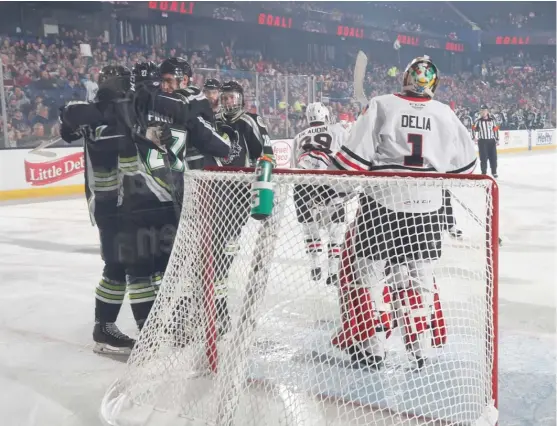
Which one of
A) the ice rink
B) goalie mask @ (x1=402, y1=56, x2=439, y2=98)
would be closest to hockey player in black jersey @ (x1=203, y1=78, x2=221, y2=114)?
the ice rink

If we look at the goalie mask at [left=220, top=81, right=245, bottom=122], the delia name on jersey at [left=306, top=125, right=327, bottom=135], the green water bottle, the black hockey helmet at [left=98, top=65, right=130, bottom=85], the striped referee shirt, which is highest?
the black hockey helmet at [left=98, top=65, right=130, bottom=85]

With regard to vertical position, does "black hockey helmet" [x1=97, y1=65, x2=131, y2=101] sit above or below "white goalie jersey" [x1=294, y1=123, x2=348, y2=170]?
above

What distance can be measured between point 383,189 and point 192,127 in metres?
0.75

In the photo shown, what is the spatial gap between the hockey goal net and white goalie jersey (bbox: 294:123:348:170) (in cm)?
136

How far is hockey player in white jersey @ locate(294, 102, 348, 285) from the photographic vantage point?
1.81 meters

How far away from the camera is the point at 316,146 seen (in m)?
3.36

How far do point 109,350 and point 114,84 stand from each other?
3.17 feet

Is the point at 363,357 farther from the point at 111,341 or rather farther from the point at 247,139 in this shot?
the point at 247,139

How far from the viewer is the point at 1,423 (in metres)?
1.71

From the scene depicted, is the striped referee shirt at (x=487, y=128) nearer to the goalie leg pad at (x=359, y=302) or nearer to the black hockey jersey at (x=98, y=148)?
the goalie leg pad at (x=359, y=302)

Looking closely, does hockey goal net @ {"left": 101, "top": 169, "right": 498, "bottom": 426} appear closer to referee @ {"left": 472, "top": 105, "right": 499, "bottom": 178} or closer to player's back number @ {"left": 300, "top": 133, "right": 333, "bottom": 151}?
player's back number @ {"left": 300, "top": 133, "right": 333, "bottom": 151}

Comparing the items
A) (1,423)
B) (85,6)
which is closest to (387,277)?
(1,423)

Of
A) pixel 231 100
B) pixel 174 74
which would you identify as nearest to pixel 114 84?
pixel 174 74

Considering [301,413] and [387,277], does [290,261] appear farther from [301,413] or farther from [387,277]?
[301,413]
